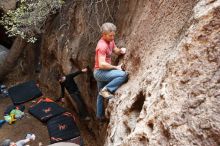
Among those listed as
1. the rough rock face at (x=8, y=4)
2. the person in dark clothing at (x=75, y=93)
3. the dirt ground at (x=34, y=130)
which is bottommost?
the dirt ground at (x=34, y=130)

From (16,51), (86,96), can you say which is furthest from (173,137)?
(16,51)

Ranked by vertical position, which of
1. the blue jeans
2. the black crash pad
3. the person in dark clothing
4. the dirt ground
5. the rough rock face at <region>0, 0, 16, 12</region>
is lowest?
the dirt ground

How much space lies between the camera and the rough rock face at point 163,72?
3.05m

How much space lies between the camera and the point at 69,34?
8.59 m

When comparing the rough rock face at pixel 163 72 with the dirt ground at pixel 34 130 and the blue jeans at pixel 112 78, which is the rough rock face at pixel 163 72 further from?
the dirt ground at pixel 34 130

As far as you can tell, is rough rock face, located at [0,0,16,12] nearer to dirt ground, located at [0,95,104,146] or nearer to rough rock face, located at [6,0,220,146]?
dirt ground, located at [0,95,104,146]

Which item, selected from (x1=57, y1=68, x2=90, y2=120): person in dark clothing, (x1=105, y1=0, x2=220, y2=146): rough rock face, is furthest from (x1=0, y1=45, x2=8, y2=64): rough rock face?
(x1=105, y1=0, x2=220, y2=146): rough rock face

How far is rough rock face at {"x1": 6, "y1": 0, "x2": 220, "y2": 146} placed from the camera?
3.05m

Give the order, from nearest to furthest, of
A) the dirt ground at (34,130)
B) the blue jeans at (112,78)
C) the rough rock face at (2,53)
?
the blue jeans at (112,78), the dirt ground at (34,130), the rough rock face at (2,53)

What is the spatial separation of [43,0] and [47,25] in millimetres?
1396

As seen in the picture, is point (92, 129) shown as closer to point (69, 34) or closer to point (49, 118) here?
point (49, 118)

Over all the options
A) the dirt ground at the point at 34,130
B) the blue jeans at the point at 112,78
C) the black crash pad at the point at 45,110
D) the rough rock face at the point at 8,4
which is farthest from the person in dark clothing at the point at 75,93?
the rough rock face at the point at 8,4

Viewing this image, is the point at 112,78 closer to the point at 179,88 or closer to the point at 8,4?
the point at 179,88

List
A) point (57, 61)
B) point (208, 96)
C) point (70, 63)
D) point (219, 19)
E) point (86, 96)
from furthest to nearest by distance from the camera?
point (57, 61) → point (70, 63) → point (86, 96) → point (219, 19) → point (208, 96)
